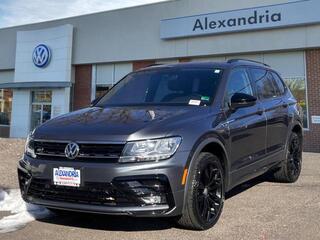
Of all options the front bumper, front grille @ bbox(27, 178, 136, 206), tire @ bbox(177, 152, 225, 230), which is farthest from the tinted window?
front grille @ bbox(27, 178, 136, 206)

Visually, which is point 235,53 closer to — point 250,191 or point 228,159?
point 250,191

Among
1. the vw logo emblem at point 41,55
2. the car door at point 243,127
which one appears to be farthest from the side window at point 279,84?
the vw logo emblem at point 41,55

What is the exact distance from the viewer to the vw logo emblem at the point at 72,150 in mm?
4469

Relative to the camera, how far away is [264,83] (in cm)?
707

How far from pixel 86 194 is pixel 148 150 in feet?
2.41

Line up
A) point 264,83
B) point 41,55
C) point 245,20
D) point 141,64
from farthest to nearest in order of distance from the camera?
1. point 41,55
2. point 141,64
3. point 245,20
4. point 264,83

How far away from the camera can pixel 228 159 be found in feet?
17.6

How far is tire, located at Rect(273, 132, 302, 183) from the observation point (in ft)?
24.7

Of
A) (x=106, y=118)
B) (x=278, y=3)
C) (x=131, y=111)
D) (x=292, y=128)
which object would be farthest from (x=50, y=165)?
(x=278, y=3)

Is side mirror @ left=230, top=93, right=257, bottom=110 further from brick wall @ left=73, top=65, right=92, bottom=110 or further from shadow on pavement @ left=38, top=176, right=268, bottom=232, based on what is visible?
brick wall @ left=73, top=65, right=92, bottom=110

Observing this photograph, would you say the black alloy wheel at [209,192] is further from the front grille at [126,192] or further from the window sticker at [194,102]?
the window sticker at [194,102]

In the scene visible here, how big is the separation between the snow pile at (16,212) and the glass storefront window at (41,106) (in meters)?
19.8

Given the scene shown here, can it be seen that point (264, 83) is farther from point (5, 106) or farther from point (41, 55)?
point (5, 106)

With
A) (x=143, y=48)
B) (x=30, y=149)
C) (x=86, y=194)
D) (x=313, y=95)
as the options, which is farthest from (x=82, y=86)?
(x=86, y=194)
